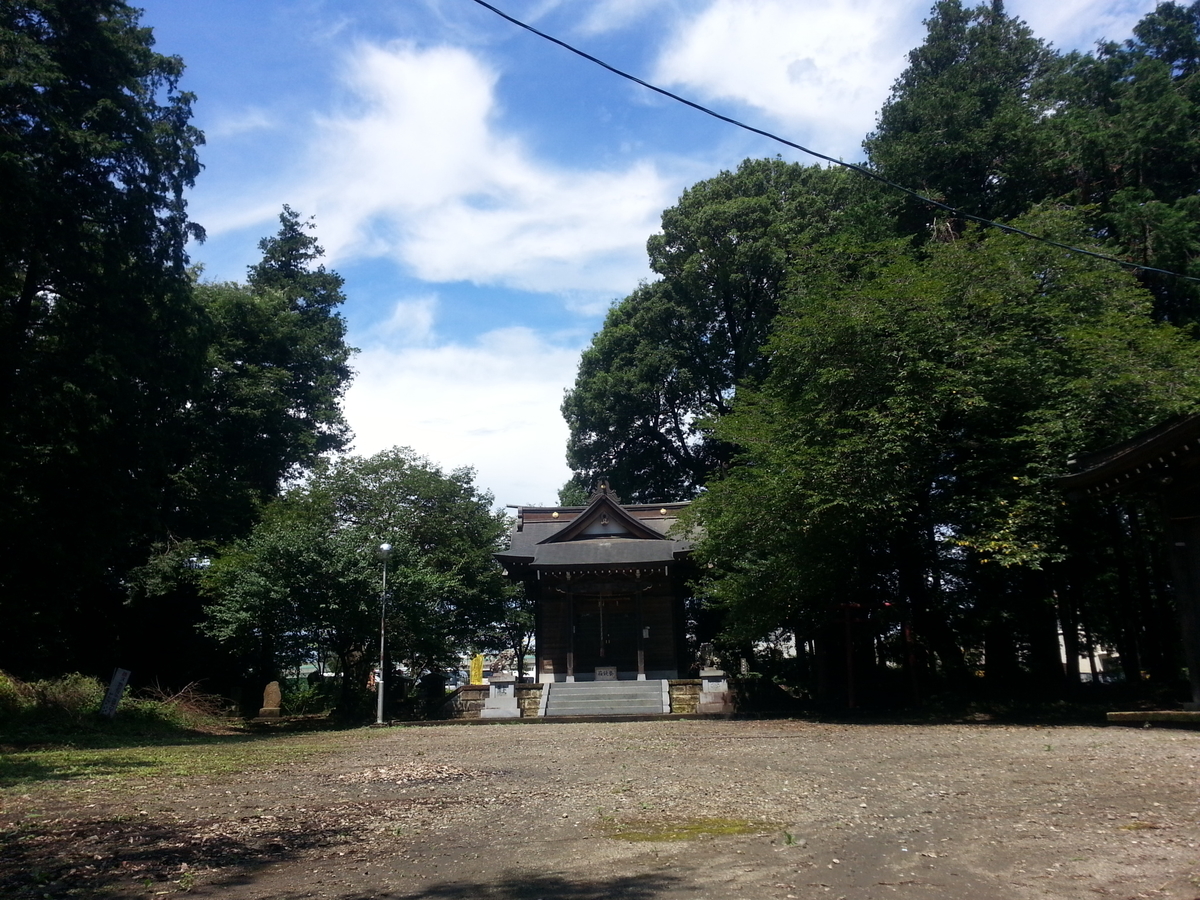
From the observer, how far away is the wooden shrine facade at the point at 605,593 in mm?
25500

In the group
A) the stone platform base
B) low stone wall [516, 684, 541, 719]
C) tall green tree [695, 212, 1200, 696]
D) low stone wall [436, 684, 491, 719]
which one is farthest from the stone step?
the stone platform base

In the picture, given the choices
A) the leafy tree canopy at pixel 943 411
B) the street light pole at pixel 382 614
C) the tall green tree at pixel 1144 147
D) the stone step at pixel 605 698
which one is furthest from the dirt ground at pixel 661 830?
the tall green tree at pixel 1144 147

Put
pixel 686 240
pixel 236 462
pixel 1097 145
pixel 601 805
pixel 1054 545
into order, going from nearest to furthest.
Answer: pixel 601 805, pixel 1054 545, pixel 1097 145, pixel 236 462, pixel 686 240

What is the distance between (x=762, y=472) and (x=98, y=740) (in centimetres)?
1431

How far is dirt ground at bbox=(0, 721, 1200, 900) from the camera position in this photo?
4770 millimetres

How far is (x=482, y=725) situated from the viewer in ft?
68.0

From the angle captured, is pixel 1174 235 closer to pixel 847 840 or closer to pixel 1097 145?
pixel 1097 145

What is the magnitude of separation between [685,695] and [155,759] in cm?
1425

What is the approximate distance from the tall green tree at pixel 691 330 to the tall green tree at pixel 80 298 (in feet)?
66.3

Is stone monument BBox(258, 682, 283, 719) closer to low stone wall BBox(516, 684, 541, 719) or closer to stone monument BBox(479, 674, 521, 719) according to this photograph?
stone monument BBox(479, 674, 521, 719)

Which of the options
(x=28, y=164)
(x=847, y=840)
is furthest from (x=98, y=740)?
(x=847, y=840)

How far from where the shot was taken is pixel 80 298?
17.7 m

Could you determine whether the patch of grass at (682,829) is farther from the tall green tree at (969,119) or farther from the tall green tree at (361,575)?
the tall green tree at (969,119)

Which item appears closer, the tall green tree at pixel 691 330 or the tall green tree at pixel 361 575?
the tall green tree at pixel 361 575
